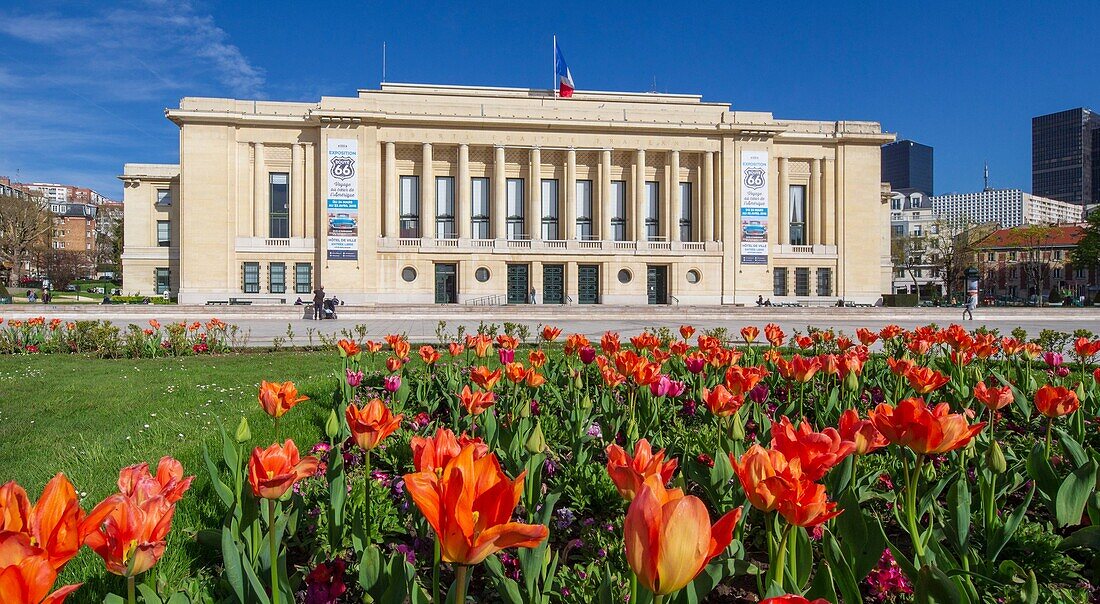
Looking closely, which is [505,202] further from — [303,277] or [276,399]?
[276,399]

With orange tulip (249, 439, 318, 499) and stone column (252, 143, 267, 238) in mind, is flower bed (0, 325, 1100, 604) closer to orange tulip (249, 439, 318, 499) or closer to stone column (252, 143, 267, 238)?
orange tulip (249, 439, 318, 499)

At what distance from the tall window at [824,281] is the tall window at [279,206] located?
40.7m

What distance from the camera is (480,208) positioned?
47.9 meters

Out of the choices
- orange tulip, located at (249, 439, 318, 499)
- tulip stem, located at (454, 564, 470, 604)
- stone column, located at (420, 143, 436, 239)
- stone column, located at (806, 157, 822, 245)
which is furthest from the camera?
stone column, located at (806, 157, 822, 245)

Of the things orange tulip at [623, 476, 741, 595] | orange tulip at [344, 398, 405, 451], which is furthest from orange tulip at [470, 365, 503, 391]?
orange tulip at [623, 476, 741, 595]

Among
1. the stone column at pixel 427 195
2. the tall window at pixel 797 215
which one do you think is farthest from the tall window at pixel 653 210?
the stone column at pixel 427 195

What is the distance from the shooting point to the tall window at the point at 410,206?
46.9 meters

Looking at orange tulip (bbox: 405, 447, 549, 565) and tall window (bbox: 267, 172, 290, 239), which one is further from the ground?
tall window (bbox: 267, 172, 290, 239)

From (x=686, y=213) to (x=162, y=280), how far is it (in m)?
41.1

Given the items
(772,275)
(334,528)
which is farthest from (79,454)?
(772,275)

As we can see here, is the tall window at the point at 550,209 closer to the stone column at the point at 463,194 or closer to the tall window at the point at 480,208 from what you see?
the tall window at the point at 480,208

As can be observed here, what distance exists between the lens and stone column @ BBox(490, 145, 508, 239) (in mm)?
45875

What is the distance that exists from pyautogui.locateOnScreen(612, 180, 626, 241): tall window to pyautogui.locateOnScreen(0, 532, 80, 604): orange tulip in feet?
158

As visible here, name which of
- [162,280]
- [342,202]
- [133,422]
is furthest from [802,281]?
[162,280]
